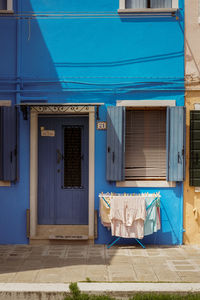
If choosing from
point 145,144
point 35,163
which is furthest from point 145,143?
point 35,163

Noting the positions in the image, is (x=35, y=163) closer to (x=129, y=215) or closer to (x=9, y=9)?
(x=129, y=215)

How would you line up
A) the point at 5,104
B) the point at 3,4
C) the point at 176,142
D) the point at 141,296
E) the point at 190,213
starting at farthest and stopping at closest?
the point at 3,4
the point at 5,104
the point at 190,213
the point at 176,142
the point at 141,296

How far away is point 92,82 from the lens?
740 centimetres

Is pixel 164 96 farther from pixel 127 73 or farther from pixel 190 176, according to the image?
pixel 190 176

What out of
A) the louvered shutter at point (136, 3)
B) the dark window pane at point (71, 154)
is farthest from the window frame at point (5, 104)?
the louvered shutter at point (136, 3)

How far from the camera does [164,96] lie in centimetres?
736

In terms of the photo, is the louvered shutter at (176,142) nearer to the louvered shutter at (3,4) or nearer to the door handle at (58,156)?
the door handle at (58,156)

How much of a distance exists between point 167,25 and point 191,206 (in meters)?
3.70

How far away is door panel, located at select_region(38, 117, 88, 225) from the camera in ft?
25.5

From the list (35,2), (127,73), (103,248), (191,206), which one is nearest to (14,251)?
(103,248)

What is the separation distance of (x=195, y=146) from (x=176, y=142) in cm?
40

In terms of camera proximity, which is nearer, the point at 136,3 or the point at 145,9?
the point at 145,9

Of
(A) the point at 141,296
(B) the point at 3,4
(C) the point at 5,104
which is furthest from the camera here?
(B) the point at 3,4

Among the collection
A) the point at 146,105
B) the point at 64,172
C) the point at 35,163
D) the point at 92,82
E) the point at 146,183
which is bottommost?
the point at 146,183
